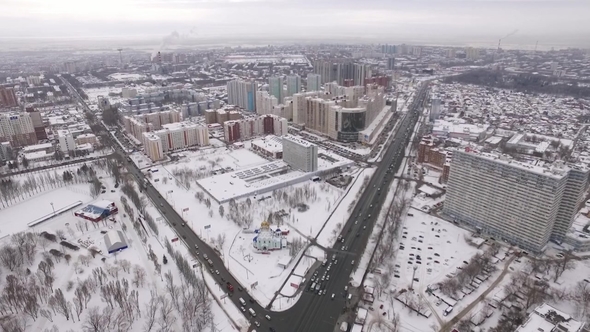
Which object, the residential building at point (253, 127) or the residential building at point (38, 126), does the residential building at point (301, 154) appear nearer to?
the residential building at point (253, 127)

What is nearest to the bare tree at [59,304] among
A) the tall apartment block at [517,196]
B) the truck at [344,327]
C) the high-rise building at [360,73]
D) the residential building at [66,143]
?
the truck at [344,327]

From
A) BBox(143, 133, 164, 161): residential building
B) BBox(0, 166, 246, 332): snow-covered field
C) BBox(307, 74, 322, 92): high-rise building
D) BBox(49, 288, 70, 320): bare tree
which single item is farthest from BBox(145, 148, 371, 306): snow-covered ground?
BBox(307, 74, 322, 92): high-rise building

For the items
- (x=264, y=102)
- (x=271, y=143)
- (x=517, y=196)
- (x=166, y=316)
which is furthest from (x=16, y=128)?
(x=517, y=196)

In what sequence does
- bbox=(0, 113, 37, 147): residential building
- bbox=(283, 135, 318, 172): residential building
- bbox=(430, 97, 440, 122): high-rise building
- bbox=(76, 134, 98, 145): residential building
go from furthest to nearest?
bbox=(430, 97, 440, 122): high-rise building, bbox=(76, 134, 98, 145): residential building, bbox=(0, 113, 37, 147): residential building, bbox=(283, 135, 318, 172): residential building

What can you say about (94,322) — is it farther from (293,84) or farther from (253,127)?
(293,84)

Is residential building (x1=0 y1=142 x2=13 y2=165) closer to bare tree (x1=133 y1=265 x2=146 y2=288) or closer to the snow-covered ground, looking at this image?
the snow-covered ground

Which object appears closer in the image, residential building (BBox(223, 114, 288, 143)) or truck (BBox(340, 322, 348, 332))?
truck (BBox(340, 322, 348, 332))
